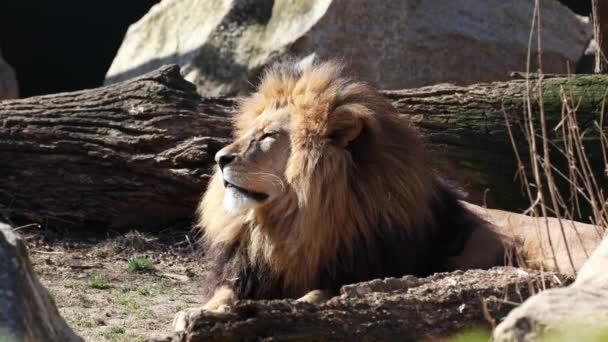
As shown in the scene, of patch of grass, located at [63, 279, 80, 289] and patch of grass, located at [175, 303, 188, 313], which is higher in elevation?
patch of grass, located at [63, 279, 80, 289]

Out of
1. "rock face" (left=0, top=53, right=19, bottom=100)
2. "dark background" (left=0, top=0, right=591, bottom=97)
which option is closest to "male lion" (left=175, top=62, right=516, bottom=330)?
"rock face" (left=0, top=53, right=19, bottom=100)

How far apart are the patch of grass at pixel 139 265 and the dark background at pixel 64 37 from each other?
582 cm

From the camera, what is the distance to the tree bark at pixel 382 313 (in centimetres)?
288

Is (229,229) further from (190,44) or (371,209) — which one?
(190,44)

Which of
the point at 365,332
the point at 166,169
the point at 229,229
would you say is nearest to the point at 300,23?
the point at 166,169

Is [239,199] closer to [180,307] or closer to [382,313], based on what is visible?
[180,307]

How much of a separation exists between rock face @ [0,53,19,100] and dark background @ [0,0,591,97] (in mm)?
1289

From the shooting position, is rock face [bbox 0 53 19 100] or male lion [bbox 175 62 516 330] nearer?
male lion [bbox 175 62 516 330]

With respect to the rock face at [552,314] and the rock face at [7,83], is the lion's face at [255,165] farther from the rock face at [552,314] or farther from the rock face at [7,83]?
the rock face at [7,83]

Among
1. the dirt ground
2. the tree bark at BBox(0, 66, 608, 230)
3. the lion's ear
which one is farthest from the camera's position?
the tree bark at BBox(0, 66, 608, 230)

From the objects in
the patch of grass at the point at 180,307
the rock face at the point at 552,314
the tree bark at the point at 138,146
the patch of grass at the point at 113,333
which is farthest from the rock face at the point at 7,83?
the rock face at the point at 552,314

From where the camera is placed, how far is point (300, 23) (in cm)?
859

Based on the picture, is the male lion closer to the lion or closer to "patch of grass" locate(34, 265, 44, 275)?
the lion

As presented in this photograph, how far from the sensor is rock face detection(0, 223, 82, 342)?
2.47 meters
